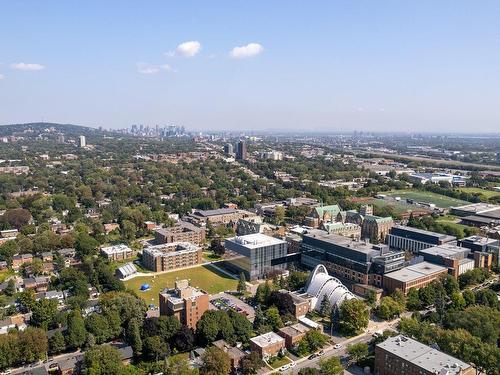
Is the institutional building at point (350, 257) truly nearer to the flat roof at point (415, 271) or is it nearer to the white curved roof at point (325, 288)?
the flat roof at point (415, 271)

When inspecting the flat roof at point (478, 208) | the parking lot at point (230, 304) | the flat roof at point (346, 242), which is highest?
the flat roof at point (346, 242)

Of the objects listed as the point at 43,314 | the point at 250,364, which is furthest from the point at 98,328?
the point at 250,364

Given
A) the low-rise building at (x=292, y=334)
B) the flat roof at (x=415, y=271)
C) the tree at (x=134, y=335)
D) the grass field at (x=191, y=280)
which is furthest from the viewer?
the grass field at (x=191, y=280)

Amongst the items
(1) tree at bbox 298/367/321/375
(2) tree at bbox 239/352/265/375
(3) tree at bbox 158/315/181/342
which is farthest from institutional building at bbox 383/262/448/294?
(3) tree at bbox 158/315/181/342

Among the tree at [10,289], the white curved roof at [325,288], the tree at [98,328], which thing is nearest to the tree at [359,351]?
the white curved roof at [325,288]

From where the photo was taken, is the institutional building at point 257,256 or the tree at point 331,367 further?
the institutional building at point 257,256

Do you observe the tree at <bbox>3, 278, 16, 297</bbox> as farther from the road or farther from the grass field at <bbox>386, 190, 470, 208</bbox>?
the grass field at <bbox>386, 190, 470, 208</bbox>

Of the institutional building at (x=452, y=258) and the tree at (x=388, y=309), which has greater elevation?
the institutional building at (x=452, y=258)
